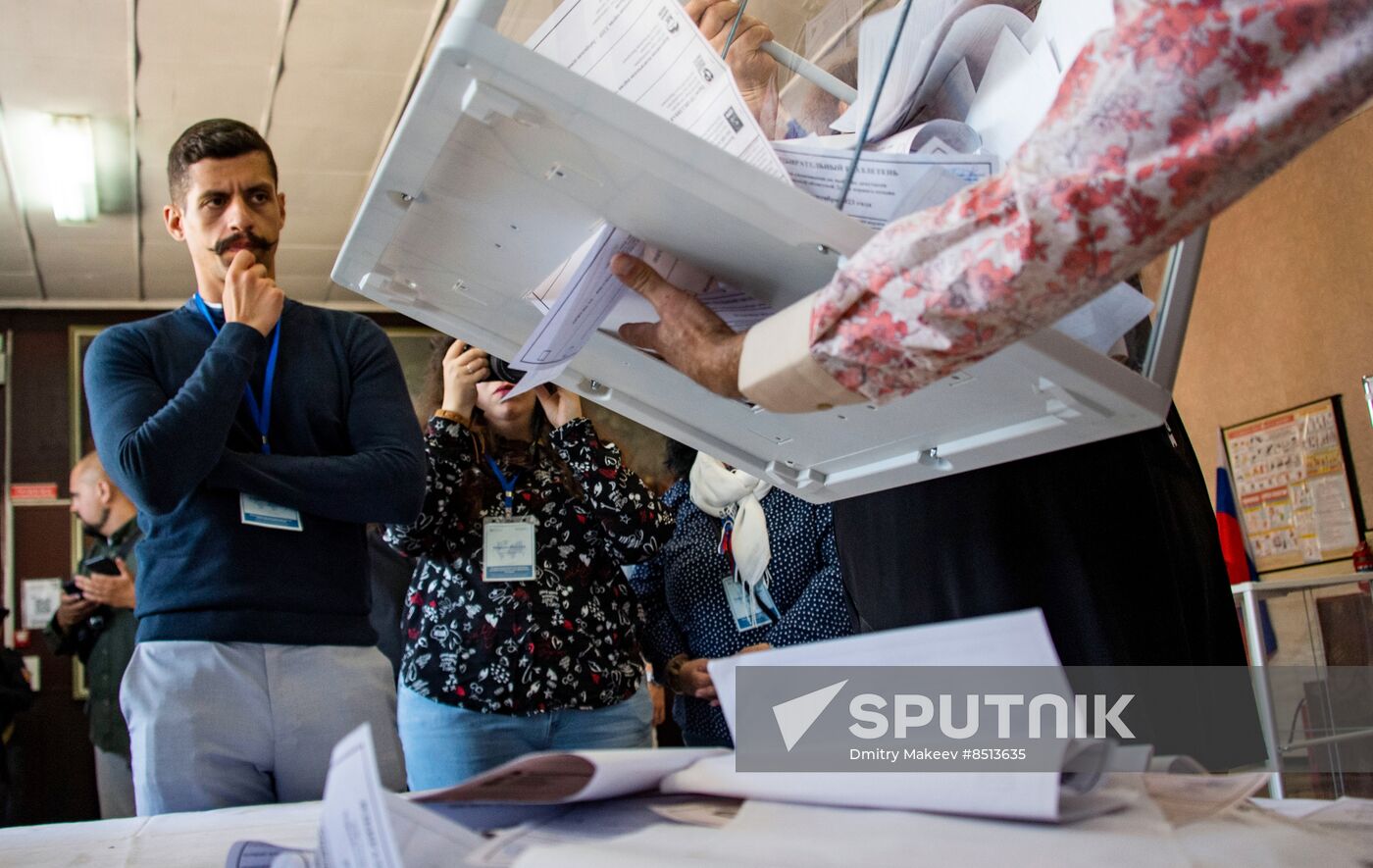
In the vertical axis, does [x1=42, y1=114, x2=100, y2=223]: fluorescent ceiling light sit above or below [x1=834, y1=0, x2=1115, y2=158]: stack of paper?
above

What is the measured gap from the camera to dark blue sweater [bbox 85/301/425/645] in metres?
1.24

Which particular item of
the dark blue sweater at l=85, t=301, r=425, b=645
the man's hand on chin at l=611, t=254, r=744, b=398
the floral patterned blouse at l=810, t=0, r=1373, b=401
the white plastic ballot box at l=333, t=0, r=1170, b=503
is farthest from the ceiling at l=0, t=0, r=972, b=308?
the floral patterned blouse at l=810, t=0, r=1373, b=401

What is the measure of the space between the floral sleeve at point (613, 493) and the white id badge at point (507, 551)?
0.44 feet

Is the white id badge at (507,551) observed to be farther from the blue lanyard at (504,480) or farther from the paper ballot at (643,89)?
the paper ballot at (643,89)

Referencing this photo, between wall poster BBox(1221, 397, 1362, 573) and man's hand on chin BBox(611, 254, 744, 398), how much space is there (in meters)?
4.11

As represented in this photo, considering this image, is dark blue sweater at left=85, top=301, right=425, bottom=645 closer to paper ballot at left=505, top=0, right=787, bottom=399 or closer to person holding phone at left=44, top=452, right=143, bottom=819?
paper ballot at left=505, top=0, right=787, bottom=399

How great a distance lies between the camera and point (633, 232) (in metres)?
0.73

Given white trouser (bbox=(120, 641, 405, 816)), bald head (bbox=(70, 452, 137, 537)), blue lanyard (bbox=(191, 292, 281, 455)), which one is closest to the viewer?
white trouser (bbox=(120, 641, 405, 816))

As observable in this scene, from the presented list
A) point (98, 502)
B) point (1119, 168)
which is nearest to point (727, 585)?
point (1119, 168)

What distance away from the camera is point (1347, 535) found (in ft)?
13.5

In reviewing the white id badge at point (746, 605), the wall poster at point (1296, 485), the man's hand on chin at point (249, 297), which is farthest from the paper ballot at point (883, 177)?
the wall poster at point (1296, 485)

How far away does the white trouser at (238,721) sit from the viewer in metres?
1.14

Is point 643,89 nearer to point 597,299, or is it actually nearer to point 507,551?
point 597,299

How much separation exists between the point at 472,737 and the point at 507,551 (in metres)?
0.30
